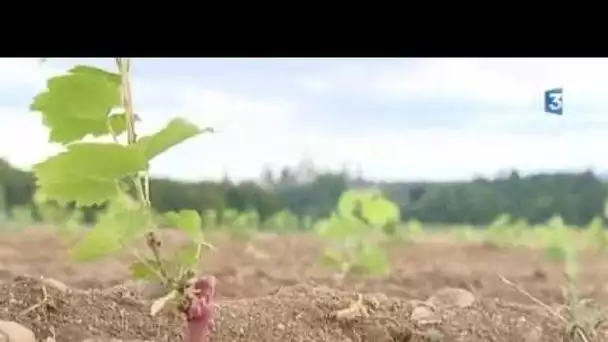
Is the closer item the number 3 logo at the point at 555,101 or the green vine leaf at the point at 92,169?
the green vine leaf at the point at 92,169

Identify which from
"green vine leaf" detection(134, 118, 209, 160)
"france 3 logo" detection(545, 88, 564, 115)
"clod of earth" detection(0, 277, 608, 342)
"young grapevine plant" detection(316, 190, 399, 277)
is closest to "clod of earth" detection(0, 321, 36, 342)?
"clod of earth" detection(0, 277, 608, 342)

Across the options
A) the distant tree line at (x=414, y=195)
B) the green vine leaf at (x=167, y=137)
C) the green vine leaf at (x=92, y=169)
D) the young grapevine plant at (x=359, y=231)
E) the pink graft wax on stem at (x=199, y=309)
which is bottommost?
the pink graft wax on stem at (x=199, y=309)

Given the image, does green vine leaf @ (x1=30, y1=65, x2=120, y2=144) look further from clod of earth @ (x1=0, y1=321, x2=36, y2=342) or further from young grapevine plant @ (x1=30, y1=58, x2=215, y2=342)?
clod of earth @ (x1=0, y1=321, x2=36, y2=342)

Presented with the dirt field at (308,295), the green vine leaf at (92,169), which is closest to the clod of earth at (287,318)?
the dirt field at (308,295)

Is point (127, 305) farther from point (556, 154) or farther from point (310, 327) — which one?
point (556, 154)

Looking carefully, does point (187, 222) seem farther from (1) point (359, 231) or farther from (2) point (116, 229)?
(1) point (359, 231)

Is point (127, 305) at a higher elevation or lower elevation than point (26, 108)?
lower

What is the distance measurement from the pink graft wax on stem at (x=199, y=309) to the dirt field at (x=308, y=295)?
5 cm

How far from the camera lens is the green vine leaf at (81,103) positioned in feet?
3.65

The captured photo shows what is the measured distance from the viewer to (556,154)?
1.23 metres

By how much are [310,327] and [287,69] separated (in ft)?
1.00

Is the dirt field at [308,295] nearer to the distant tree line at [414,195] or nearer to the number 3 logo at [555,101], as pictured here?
the distant tree line at [414,195]

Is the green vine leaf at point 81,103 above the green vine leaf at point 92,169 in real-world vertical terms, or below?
above
